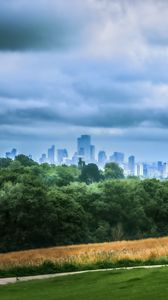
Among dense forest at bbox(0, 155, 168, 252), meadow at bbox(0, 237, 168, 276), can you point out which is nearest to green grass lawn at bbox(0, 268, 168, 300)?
meadow at bbox(0, 237, 168, 276)

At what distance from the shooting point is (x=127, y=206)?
3851 inches

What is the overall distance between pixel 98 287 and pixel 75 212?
5819 centimetres

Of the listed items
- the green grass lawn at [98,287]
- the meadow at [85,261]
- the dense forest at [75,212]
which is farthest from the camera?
the dense forest at [75,212]

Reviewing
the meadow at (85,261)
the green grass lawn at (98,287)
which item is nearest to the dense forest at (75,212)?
the meadow at (85,261)

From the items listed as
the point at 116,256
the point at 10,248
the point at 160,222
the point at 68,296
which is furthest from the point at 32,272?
the point at 160,222

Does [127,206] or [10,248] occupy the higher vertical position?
[127,206]

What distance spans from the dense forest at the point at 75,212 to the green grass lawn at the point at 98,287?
5162 cm

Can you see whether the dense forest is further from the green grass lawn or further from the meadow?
the green grass lawn

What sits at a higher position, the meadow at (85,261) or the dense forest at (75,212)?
the dense forest at (75,212)

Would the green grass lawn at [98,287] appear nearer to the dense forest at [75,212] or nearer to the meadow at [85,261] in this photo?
the meadow at [85,261]

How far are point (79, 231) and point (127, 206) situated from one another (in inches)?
911

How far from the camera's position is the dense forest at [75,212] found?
7544 cm

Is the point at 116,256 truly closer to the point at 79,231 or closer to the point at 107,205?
the point at 79,231

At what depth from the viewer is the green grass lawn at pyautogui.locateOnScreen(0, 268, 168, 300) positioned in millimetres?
17000
